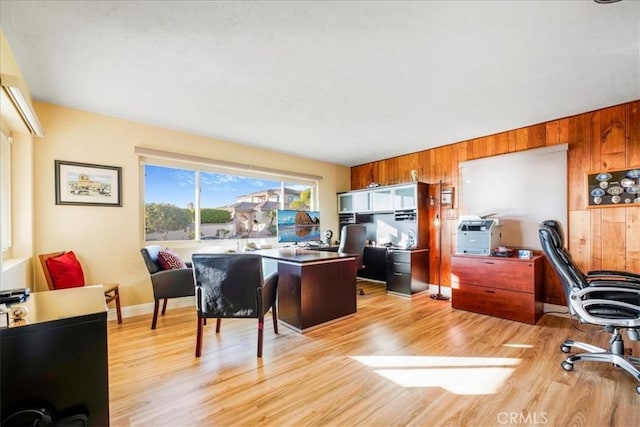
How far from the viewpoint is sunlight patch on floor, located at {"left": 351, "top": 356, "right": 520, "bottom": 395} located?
196 centimetres

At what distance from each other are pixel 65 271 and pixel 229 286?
1756mm

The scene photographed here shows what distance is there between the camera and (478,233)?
3635 mm

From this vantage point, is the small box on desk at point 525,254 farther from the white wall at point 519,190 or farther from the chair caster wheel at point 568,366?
the chair caster wheel at point 568,366

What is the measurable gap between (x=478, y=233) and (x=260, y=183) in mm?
3419

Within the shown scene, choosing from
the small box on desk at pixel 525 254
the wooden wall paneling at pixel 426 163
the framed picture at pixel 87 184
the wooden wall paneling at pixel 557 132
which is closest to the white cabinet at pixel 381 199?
the wooden wall paneling at pixel 426 163

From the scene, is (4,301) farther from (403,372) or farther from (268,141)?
(268,141)

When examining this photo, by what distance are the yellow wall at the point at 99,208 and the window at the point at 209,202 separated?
212 millimetres

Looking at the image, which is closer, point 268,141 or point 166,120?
point 166,120

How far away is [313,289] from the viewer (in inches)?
115

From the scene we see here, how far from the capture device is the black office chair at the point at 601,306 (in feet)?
6.58

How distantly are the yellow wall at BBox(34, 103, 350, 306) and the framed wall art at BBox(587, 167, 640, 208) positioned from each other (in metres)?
4.98

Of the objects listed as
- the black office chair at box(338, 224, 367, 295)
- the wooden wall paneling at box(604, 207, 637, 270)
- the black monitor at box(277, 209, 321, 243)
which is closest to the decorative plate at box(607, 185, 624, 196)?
the wooden wall paneling at box(604, 207, 637, 270)

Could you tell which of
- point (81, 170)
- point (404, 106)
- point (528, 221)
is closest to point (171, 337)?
point (81, 170)

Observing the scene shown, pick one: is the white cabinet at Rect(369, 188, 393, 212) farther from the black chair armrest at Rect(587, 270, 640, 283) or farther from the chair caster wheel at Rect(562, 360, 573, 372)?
the chair caster wheel at Rect(562, 360, 573, 372)
